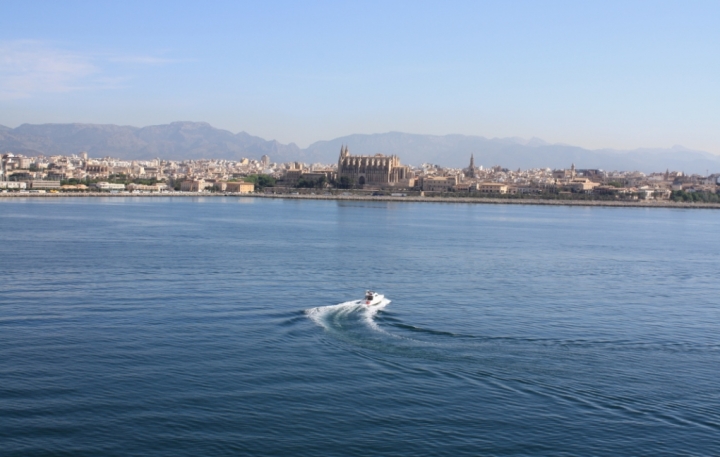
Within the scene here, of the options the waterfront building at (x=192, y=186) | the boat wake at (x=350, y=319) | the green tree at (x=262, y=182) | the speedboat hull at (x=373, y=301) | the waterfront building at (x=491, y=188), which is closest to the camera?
the boat wake at (x=350, y=319)

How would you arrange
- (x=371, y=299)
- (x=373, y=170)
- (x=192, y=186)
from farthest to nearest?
(x=373, y=170), (x=192, y=186), (x=371, y=299)

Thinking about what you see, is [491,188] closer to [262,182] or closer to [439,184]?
[439,184]

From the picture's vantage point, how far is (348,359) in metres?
11.9

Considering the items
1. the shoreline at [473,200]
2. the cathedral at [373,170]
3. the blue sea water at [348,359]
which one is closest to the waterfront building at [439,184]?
the cathedral at [373,170]

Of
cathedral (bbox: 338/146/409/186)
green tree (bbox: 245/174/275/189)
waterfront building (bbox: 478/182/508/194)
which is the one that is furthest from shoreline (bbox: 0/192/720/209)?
cathedral (bbox: 338/146/409/186)

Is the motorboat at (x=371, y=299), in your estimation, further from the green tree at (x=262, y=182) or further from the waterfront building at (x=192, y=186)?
the green tree at (x=262, y=182)

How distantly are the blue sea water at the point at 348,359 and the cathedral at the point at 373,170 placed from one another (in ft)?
275

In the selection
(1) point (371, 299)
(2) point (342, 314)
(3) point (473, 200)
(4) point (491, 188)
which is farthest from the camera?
(4) point (491, 188)

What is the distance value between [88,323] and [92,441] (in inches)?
212

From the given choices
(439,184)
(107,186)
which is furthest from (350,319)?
(439,184)

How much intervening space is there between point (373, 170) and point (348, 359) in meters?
96.8

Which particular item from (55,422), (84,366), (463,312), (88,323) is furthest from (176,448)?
(463,312)

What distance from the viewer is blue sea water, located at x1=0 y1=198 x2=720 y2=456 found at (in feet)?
29.6

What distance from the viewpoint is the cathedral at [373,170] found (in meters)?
107
